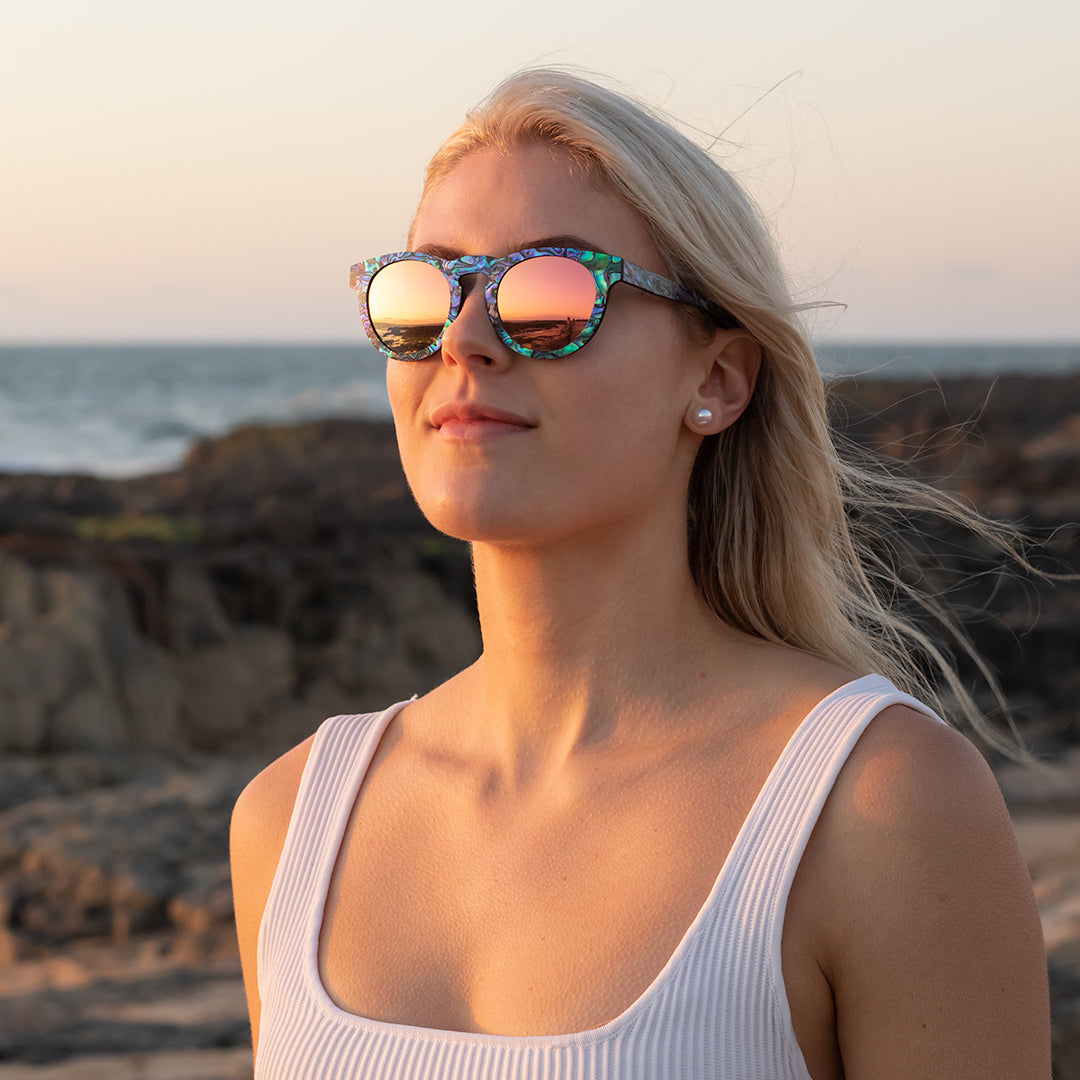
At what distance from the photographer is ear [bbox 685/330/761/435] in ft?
6.72

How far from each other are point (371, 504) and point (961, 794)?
12.4 meters

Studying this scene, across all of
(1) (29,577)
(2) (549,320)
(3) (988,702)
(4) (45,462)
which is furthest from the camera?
(4) (45,462)

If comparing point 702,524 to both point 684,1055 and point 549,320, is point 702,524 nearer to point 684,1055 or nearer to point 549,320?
point 549,320

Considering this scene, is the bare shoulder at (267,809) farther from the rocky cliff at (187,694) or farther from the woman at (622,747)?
the rocky cliff at (187,694)

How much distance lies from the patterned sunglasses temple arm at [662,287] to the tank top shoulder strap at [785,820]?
631 millimetres

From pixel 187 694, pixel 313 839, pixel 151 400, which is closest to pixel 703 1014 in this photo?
pixel 313 839

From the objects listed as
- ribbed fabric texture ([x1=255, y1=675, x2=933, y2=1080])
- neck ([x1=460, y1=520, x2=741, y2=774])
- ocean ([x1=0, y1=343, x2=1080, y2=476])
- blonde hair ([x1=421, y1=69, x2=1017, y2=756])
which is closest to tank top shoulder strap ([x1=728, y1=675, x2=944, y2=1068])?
ribbed fabric texture ([x1=255, y1=675, x2=933, y2=1080])

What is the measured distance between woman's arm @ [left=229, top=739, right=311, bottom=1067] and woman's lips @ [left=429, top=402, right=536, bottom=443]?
642 mm

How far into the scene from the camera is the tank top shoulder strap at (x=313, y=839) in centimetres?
196

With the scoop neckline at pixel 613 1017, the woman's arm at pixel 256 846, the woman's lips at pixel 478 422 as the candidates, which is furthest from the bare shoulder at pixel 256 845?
the woman's lips at pixel 478 422

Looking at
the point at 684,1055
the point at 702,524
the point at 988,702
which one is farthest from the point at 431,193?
the point at 988,702

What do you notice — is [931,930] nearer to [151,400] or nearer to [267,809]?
[267,809]

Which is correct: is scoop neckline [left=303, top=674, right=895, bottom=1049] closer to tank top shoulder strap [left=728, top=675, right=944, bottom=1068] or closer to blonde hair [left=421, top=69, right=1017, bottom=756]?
tank top shoulder strap [left=728, top=675, right=944, bottom=1068]

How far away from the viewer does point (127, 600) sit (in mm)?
9945
